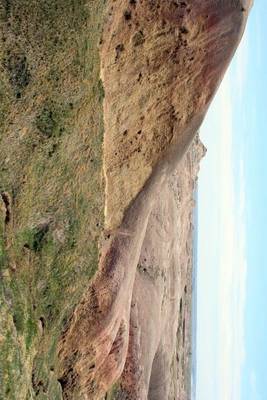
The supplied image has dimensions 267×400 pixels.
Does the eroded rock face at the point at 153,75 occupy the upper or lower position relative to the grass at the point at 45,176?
upper

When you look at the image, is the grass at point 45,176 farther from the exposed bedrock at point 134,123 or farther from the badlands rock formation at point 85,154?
the exposed bedrock at point 134,123

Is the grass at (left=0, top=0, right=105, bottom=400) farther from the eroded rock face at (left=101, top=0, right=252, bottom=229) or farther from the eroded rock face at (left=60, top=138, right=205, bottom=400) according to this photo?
the eroded rock face at (left=60, top=138, right=205, bottom=400)

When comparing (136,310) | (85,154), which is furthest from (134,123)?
(136,310)

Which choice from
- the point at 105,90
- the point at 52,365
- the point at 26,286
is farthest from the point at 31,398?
the point at 105,90

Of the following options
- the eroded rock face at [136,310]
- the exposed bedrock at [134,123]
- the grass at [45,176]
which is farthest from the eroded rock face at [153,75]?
the eroded rock face at [136,310]

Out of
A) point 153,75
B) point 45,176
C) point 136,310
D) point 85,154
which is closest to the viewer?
point 45,176

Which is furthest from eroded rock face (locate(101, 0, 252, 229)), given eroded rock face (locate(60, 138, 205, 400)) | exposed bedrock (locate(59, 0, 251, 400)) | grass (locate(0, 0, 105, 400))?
eroded rock face (locate(60, 138, 205, 400))

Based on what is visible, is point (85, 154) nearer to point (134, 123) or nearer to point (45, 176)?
point (45, 176)
